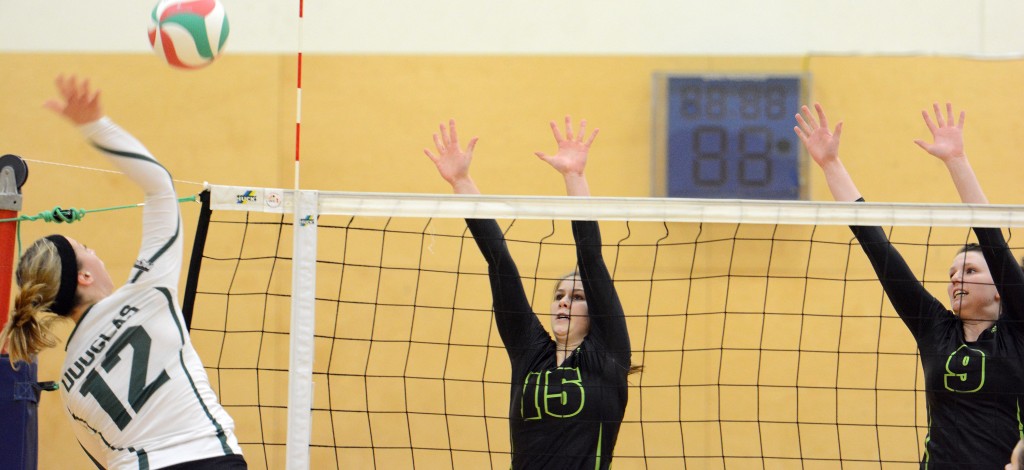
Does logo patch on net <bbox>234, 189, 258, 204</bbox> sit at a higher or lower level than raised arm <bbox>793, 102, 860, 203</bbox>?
lower

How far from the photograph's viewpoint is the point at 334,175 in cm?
620

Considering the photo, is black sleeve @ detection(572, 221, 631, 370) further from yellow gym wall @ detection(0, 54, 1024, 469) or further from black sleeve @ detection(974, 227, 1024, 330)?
yellow gym wall @ detection(0, 54, 1024, 469)

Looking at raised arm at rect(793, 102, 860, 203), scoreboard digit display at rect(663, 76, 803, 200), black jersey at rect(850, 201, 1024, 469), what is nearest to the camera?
black jersey at rect(850, 201, 1024, 469)

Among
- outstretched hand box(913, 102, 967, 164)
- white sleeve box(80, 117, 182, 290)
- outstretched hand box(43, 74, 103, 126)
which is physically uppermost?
outstretched hand box(913, 102, 967, 164)

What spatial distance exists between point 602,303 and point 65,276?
1.71m

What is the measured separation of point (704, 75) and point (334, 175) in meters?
2.18

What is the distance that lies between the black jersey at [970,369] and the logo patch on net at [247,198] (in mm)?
2196

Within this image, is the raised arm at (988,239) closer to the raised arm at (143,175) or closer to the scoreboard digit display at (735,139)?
the scoreboard digit display at (735,139)

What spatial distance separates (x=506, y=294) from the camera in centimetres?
384

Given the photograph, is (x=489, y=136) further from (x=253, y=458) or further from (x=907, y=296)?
Result: (x=907, y=296)

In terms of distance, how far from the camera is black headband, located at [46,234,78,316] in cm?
277

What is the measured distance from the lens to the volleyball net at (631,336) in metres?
6.03

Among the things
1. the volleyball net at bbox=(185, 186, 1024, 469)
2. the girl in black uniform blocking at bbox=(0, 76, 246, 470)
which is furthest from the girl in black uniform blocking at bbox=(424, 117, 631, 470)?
the volleyball net at bbox=(185, 186, 1024, 469)

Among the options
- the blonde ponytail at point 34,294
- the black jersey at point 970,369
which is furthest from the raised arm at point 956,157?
the blonde ponytail at point 34,294
